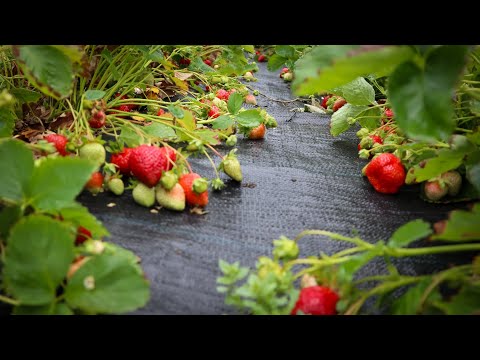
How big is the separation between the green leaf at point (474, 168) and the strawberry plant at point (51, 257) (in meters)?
0.62

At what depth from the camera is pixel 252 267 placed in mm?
774

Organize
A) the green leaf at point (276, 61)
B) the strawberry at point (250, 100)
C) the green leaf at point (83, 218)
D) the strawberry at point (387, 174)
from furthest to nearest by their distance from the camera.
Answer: the green leaf at point (276, 61), the strawberry at point (250, 100), the strawberry at point (387, 174), the green leaf at point (83, 218)

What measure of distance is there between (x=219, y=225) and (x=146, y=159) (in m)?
0.20

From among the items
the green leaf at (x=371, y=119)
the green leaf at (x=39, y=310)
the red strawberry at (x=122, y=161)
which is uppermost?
the green leaf at (x=39, y=310)

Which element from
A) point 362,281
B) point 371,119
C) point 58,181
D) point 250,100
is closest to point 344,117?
point 371,119

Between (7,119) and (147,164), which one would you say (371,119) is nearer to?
(147,164)

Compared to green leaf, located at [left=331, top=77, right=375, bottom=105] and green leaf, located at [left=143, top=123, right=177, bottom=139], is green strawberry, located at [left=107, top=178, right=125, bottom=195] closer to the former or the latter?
green leaf, located at [left=143, top=123, right=177, bottom=139]

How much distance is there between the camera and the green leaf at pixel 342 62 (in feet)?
1.86

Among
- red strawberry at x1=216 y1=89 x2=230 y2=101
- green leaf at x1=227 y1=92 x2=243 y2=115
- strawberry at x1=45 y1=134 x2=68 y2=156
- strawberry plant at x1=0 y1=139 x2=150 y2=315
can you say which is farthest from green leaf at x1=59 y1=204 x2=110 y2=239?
red strawberry at x1=216 y1=89 x2=230 y2=101

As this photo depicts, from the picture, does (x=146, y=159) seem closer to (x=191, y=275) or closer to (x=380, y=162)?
(x=191, y=275)

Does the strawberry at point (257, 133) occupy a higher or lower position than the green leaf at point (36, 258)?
lower

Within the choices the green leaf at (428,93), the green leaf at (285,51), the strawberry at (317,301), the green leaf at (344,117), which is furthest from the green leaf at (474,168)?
the green leaf at (285,51)

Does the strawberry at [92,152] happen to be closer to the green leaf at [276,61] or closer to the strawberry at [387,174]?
the strawberry at [387,174]

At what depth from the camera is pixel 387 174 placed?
3.59 ft
